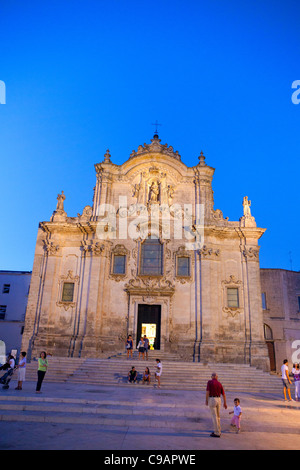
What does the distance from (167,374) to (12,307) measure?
26.7m

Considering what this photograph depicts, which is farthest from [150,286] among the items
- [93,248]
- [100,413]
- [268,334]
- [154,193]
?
[100,413]

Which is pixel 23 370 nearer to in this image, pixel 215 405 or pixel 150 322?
pixel 215 405

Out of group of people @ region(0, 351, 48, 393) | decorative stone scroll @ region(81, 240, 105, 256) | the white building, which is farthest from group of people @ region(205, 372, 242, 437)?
the white building

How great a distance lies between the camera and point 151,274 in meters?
25.6

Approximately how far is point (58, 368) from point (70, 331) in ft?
16.3

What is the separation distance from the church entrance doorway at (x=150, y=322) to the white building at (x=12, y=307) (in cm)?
1962

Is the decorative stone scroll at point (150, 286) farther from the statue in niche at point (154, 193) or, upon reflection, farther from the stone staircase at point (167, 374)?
the statue in niche at point (154, 193)

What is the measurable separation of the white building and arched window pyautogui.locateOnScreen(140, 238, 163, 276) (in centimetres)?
1988

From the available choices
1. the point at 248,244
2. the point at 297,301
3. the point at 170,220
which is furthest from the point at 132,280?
the point at 297,301

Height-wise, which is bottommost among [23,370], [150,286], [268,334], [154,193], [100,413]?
[100,413]

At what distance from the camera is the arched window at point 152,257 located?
25859mm

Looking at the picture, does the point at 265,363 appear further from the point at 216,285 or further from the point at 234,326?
the point at 216,285

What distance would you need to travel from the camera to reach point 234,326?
24.5 meters
